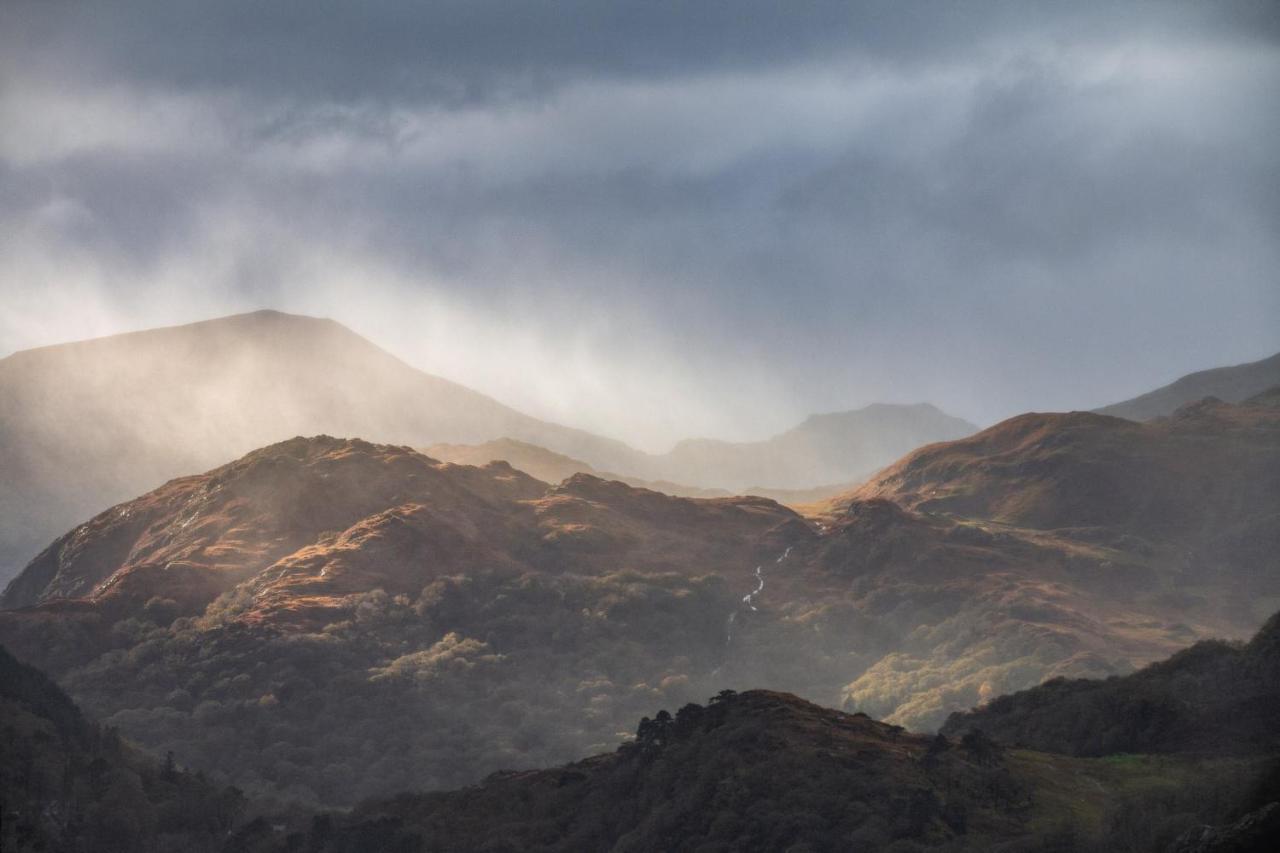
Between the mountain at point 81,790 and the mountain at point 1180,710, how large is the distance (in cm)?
6757

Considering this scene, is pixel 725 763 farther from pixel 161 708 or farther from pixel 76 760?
pixel 161 708

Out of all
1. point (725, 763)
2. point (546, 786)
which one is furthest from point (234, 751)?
point (725, 763)

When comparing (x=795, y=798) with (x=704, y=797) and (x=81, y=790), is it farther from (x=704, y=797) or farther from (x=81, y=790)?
(x=81, y=790)

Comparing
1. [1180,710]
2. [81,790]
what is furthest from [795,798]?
[81,790]

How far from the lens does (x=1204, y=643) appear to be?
97000mm

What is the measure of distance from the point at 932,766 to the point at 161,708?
114701 mm

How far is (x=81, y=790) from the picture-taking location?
288 feet

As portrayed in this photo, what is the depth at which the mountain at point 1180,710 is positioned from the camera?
80.2m

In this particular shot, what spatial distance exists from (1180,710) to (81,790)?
261 feet

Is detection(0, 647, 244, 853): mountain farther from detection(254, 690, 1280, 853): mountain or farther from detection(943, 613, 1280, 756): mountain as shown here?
detection(943, 613, 1280, 756): mountain

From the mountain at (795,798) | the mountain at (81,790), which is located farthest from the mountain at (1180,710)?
the mountain at (81,790)

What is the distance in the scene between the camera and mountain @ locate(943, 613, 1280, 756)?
80188 millimetres

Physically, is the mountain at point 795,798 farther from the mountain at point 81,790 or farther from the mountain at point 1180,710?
the mountain at point 81,790

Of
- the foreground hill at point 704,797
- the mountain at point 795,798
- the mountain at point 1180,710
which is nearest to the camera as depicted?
the mountain at point 795,798
